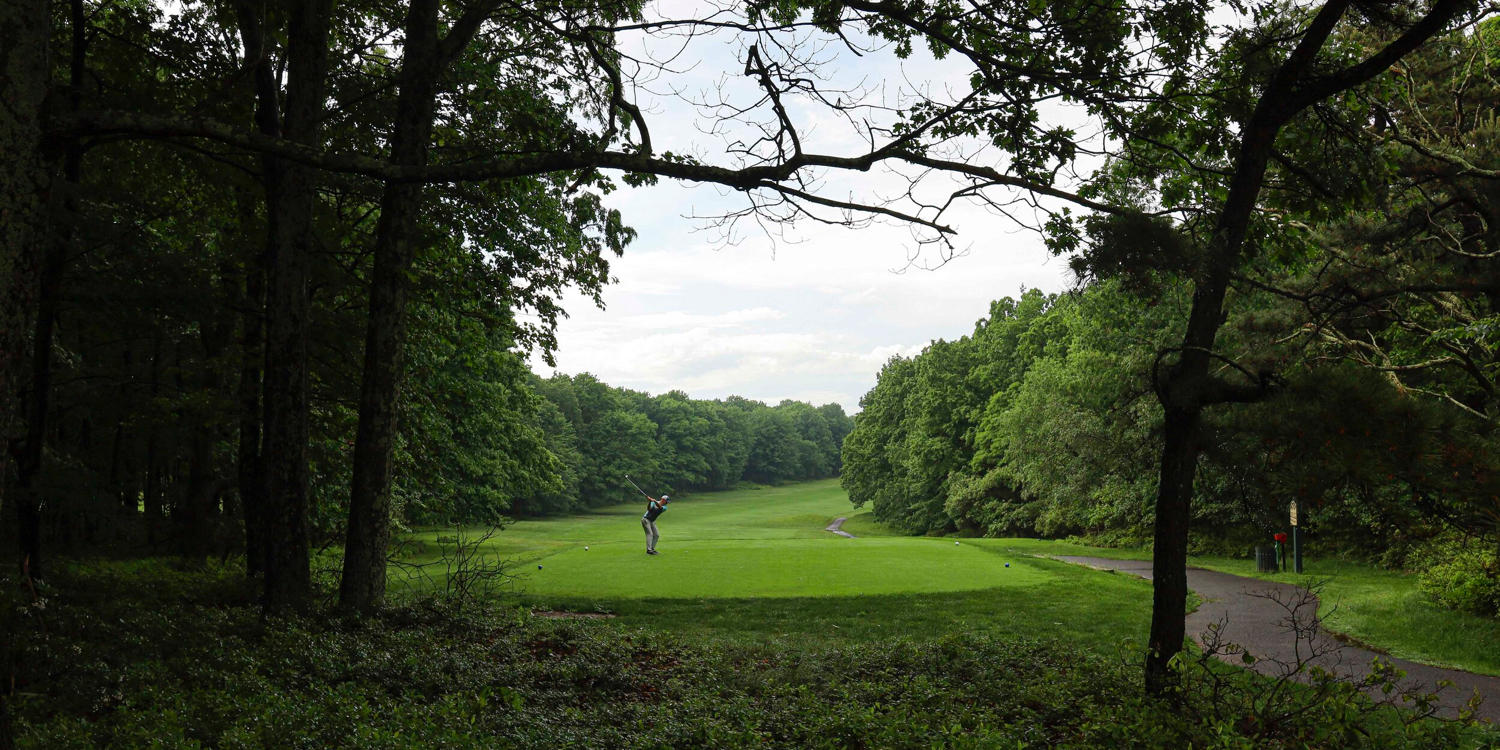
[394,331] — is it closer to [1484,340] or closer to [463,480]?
[1484,340]

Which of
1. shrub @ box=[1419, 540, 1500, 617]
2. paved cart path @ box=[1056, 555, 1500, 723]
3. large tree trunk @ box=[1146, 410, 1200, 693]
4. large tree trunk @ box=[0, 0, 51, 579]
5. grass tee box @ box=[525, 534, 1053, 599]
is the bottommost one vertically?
grass tee box @ box=[525, 534, 1053, 599]

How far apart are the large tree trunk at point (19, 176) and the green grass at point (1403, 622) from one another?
30.0 feet

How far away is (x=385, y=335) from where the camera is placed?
9055 millimetres

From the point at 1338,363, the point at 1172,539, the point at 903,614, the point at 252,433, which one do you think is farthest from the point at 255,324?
the point at 1338,363

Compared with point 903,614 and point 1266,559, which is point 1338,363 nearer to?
point 903,614

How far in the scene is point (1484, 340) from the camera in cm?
1059

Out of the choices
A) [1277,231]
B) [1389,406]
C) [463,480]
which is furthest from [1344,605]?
[463,480]

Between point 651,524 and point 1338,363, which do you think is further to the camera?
point 651,524

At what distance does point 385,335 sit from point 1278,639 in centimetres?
1204

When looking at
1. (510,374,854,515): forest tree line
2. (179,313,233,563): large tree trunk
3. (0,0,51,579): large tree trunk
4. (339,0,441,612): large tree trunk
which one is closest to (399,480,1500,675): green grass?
(179,313,233,563): large tree trunk

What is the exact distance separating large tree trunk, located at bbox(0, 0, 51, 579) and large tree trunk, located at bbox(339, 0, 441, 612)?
495 cm

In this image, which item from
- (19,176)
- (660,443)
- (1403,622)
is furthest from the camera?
(660,443)

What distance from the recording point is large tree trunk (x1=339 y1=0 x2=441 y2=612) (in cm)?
906

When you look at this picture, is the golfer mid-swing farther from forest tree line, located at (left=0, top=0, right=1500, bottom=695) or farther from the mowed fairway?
forest tree line, located at (left=0, top=0, right=1500, bottom=695)
